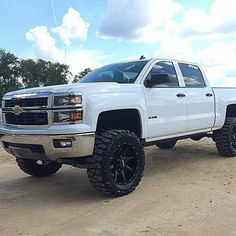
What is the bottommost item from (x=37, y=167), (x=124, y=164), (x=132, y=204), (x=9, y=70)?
(x=132, y=204)

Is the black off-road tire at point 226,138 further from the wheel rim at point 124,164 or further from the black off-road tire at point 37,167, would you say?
the black off-road tire at point 37,167

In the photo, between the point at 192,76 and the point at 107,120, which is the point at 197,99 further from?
the point at 107,120

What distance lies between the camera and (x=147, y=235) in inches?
171

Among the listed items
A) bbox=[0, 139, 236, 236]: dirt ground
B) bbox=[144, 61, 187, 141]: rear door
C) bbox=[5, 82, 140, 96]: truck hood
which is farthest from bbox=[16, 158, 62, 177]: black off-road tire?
bbox=[144, 61, 187, 141]: rear door

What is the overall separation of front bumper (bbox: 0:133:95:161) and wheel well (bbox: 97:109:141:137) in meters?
0.57

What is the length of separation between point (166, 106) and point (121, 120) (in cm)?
86

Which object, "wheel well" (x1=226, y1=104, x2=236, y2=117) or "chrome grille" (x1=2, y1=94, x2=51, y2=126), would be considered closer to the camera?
"chrome grille" (x1=2, y1=94, x2=51, y2=126)

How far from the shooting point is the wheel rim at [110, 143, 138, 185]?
585 cm

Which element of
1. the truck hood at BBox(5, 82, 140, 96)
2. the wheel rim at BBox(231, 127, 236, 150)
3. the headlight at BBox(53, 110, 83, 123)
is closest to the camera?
the headlight at BBox(53, 110, 83, 123)

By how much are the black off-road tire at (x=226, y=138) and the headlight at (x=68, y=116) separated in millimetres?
3983

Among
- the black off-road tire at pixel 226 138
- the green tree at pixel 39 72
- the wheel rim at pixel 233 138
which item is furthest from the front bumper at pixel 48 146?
the green tree at pixel 39 72

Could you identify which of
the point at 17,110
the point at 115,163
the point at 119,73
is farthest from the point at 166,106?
the point at 17,110

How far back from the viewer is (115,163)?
5879 mm

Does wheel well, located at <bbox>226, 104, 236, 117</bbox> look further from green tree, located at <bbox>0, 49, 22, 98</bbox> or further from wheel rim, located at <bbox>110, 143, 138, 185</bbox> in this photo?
green tree, located at <bbox>0, 49, 22, 98</bbox>
